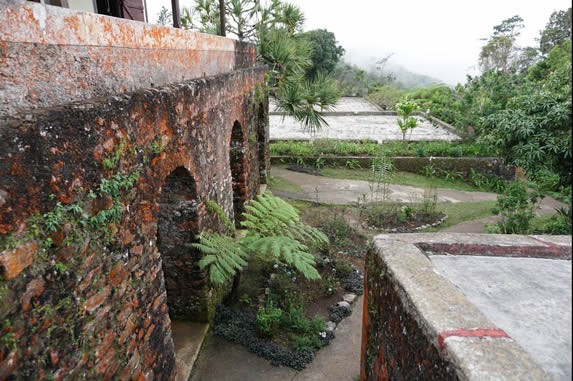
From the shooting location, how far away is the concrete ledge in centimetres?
167

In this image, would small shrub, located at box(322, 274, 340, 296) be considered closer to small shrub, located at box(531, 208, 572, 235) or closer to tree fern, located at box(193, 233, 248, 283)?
tree fern, located at box(193, 233, 248, 283)

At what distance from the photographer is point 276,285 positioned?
5.83m

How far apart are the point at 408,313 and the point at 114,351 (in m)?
2.05

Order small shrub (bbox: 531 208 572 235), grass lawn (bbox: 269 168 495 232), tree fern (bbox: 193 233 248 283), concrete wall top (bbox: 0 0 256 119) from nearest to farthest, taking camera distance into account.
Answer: concrete wall top (bbox: 0 0 256 119)
tree fern (bbox: 193 233 248 283)
small shrub (bbox: 531 208 572 235)
grass lawn (bbox: 269 168 495 232)

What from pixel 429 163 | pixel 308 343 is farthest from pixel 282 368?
pixel 429 163

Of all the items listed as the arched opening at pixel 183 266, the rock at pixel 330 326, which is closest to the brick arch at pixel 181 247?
the arched opening at pixel 183 266

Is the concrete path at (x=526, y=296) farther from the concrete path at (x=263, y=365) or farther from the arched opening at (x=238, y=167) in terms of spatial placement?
the arched opening at (x=238, y=167)

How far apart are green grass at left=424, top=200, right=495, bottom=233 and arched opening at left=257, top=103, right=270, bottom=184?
4367 mm

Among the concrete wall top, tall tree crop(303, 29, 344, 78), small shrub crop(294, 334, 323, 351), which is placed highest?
tall tree crop(303, 29, 344, 78)

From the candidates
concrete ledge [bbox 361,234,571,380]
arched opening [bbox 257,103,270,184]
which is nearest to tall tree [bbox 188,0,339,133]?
arched opening [bbox 257,103,270,184]

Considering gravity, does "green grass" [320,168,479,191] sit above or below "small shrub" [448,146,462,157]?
below

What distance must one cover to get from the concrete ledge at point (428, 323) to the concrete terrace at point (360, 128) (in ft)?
36.7

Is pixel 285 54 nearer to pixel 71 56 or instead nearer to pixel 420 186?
pixel 420 186

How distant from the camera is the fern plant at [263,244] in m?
4.24
